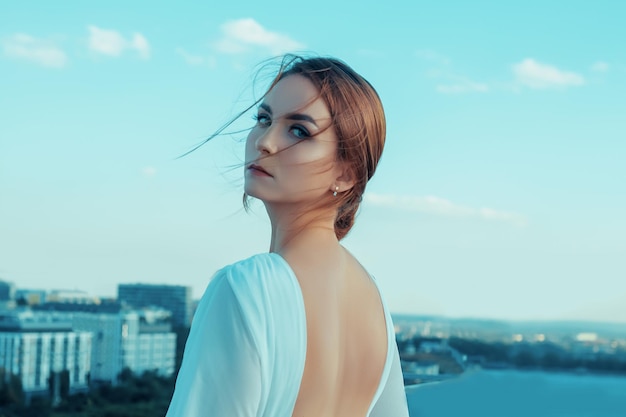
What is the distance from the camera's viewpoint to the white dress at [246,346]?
930 mm

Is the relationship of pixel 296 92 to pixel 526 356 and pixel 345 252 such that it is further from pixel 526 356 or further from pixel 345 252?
pixel 526 356

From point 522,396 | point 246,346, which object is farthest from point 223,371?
point 522,396

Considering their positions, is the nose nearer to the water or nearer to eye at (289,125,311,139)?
eye at (289,125,311,139)

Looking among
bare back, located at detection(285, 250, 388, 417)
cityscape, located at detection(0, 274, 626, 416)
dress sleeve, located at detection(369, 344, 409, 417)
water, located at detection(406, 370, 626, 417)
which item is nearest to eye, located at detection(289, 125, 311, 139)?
bare back, located at detection(285, 250, 388, 417)

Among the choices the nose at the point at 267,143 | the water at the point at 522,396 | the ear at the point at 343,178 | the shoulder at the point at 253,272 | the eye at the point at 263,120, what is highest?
the eye at the point at 263,120

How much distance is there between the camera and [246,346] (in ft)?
3.06

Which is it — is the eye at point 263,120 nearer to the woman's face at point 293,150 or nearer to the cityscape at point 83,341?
the woman's face at point 293,150

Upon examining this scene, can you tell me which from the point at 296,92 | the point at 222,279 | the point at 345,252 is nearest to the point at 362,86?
the point at 296,92

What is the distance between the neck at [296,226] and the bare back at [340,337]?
1.0 inches

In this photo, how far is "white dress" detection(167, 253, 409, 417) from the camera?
0.93 m

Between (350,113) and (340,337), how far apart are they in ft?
0.87

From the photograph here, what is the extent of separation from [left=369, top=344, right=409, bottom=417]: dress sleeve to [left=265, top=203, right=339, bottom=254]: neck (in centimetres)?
24

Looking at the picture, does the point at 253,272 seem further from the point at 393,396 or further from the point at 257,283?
the point at 393,396

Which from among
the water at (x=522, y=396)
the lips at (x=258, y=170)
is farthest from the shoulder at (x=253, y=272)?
the water at (x=522, y=396)
